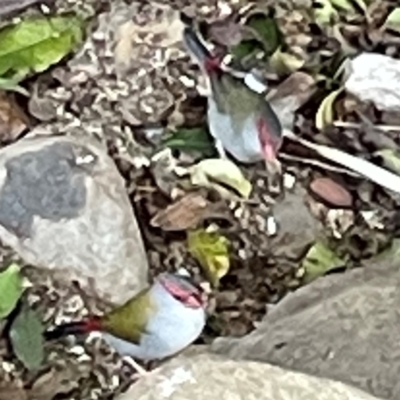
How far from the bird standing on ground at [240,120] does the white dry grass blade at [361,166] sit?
51 mm

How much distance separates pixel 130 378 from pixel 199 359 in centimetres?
13

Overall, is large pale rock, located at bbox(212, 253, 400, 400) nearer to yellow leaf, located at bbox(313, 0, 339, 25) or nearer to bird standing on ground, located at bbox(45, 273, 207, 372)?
bird standing on ground, located at bbox(45, 273, 207, 372)

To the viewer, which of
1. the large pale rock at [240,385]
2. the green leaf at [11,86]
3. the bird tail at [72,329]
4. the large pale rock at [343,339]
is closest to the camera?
the large pale rock at [240,385]

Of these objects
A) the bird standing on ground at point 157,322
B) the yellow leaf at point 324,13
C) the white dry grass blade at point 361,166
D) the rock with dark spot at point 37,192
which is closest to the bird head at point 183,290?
the bird standing on ground at point 157,322

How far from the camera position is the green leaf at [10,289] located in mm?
1291

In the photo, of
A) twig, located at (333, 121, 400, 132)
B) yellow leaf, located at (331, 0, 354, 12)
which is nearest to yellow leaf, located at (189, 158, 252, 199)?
twig, located at (333, 121, 400, 132)

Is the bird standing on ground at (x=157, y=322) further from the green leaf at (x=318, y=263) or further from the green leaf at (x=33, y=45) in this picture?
the green leaf at (x=33, y=45)

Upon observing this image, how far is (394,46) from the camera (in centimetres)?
145

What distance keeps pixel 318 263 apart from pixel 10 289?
0.31 meters

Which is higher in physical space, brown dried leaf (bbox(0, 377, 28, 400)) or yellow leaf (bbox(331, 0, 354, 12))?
yellow leaf (bbox(331, 0, 354, 12))

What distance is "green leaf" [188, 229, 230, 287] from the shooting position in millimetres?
1330

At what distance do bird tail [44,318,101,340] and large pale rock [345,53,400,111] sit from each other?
38cm

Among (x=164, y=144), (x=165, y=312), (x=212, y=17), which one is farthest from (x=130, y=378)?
(x=212, y=17)

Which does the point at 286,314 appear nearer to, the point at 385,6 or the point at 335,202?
the point at 335,202
